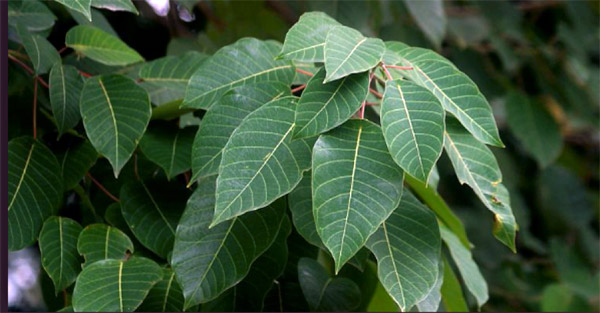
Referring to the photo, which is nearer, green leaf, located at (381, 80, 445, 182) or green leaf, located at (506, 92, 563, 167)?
green leaf, located at (381, 80, 445, 182)

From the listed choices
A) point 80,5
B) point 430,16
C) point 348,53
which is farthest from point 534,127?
point 80,5

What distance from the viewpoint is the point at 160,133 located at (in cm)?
91

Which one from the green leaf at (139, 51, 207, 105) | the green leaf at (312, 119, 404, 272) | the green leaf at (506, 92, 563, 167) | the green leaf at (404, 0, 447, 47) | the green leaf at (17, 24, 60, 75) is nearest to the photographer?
the green leaf at (312, 119, 404, 272)

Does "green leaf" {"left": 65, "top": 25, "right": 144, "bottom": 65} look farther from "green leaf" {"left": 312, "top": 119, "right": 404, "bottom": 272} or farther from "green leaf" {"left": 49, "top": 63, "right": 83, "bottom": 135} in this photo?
"green leaf" {"left": 312, "top": 119, "right": 404, "bottom": 272}

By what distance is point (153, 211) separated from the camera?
2.92 feet

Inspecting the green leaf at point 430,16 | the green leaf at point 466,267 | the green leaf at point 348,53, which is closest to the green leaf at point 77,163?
the green leaf at point 348,53

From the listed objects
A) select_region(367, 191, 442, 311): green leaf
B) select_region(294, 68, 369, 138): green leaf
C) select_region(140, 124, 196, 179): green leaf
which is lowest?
select_region(367, 191, 442, 311): green leaf

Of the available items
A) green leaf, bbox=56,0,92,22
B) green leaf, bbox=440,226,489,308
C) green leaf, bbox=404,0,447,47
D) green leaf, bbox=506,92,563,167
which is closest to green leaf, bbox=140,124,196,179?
green leaf, bbox=56,0,92,22

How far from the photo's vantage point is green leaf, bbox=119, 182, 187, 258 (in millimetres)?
866

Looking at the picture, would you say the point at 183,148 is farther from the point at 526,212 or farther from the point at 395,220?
the point at 526,212

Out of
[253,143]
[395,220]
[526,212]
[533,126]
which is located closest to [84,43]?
[253,143]

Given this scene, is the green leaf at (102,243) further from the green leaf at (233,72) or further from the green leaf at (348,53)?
the green leaf at (348,53)

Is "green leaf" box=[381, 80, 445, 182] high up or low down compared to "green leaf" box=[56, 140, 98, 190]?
up

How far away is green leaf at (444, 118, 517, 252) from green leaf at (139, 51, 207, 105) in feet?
1.19
